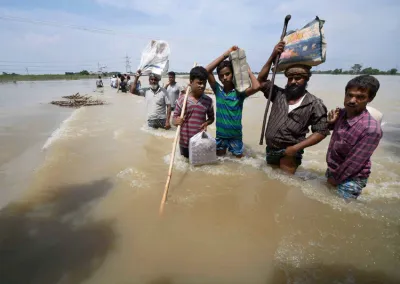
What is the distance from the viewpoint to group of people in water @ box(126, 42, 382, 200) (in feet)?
7.04

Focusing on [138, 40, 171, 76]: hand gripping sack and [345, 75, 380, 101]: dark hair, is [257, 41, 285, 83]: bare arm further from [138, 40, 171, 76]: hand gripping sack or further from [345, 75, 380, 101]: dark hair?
[138, 40, 171, 76]: hand gripping sack

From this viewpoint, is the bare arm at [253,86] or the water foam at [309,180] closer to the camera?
the water foam at [309,180]

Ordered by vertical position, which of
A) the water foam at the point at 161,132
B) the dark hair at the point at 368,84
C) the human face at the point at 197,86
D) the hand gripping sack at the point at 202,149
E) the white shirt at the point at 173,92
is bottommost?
the water foam at the point at 161,132

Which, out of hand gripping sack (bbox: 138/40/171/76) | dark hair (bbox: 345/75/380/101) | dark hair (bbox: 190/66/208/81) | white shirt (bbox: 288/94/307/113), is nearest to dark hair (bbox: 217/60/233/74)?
dark hair (bbox: 190/66/208/81)

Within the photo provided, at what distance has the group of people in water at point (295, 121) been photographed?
84.5 inches

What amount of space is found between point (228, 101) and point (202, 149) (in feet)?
2.43

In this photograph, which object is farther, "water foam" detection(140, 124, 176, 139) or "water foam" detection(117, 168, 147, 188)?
"water foam" detection(140, 124, 176, 139)

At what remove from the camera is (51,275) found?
172 centimetres

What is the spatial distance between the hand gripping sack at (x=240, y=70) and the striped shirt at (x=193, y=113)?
0.54 m

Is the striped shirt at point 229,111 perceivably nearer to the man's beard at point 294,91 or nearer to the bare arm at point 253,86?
the bare arm at point 253,86

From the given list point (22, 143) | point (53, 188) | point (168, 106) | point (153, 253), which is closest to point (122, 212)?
point (153, 253)

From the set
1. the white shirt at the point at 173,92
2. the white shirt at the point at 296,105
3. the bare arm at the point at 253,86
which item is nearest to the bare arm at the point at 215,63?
the bare arm at the point at 253,86

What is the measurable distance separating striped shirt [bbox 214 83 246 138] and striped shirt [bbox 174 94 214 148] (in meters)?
0.19

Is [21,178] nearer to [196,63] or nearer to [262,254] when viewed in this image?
[196,63]
